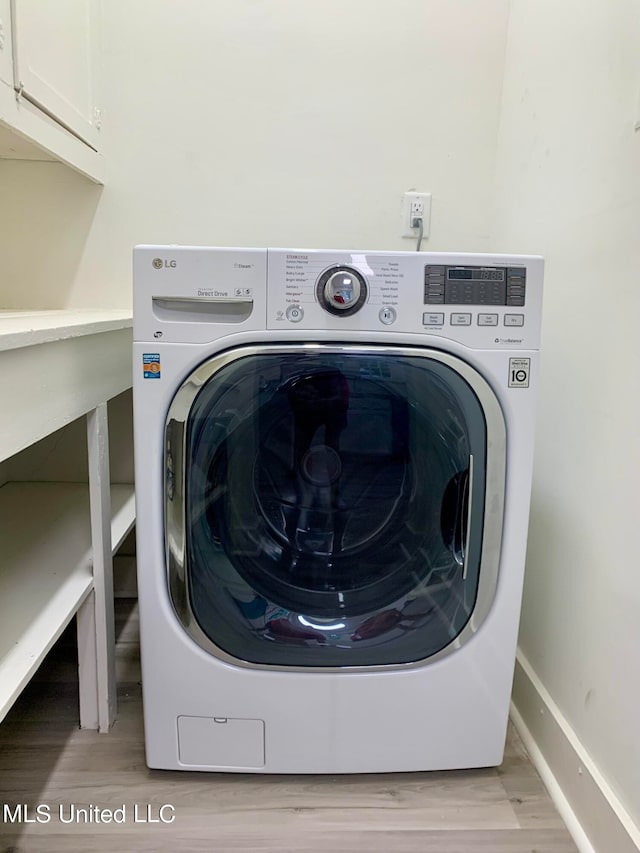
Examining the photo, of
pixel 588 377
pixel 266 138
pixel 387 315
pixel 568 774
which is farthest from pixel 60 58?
pixel 568 774

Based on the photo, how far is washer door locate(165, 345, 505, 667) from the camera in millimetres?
906

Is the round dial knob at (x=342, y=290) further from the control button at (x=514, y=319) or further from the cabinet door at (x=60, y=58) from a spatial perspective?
the cabinet door at (x=60, y=58)

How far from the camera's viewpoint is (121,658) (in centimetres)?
134

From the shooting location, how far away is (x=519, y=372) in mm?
900

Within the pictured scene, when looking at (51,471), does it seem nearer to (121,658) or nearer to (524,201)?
(121,658)

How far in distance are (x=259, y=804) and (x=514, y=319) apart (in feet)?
2.90

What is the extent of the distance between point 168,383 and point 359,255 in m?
0.34

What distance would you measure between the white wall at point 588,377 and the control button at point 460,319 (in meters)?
0.24

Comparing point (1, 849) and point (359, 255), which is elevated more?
point (359, 255)

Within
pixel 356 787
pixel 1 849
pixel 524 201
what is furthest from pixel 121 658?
pixel 524 201

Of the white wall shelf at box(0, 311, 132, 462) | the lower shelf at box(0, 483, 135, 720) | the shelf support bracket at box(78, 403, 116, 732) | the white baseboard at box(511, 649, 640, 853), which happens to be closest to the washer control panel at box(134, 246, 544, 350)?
the white wall shelf at box(0, 311, 132, 462)

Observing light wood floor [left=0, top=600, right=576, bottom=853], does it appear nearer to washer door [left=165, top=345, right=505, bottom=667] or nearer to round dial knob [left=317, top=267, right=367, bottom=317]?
washer door [left=165, top=345, right=505, bottom=667]

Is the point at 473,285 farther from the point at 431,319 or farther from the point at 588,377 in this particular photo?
the point at 588,377

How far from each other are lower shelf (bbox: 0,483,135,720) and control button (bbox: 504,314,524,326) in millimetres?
815
